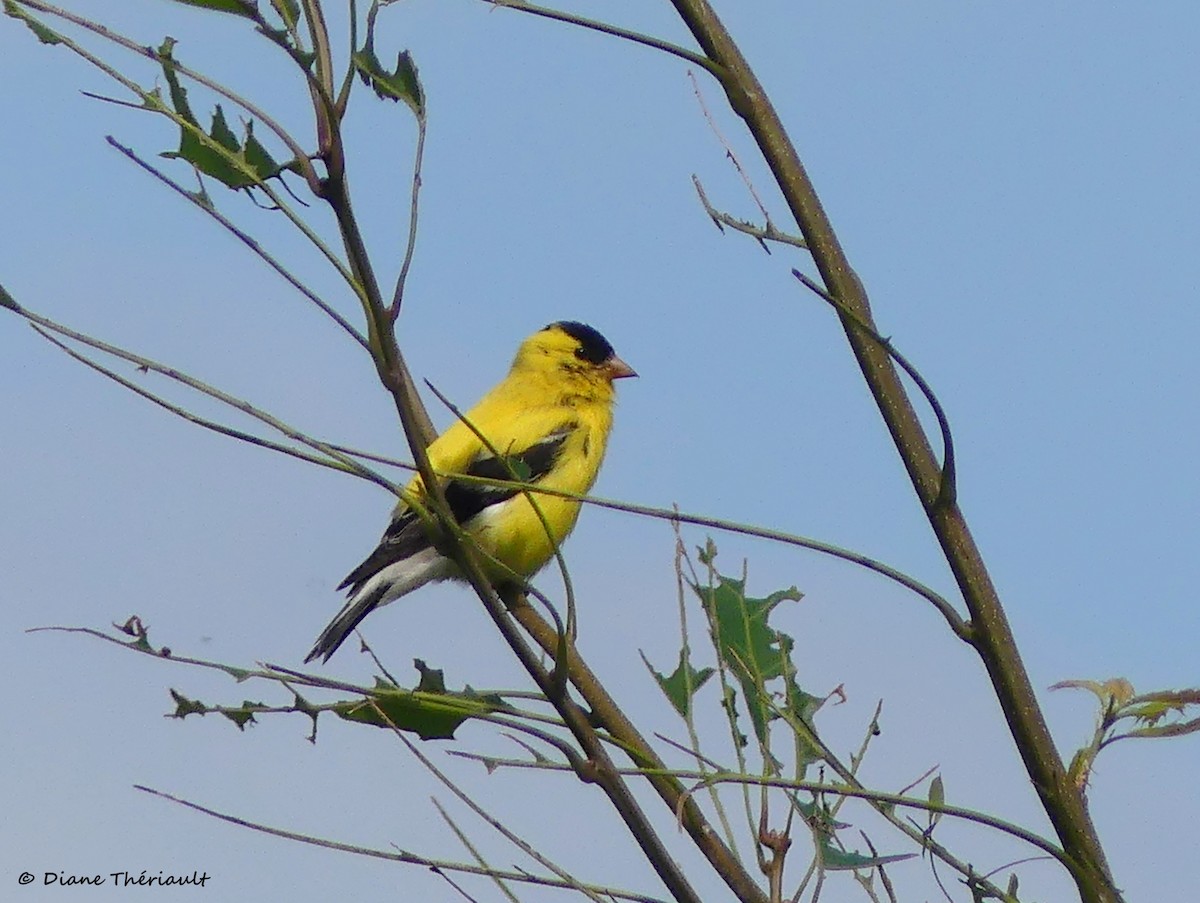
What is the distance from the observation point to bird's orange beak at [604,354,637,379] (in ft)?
23.3

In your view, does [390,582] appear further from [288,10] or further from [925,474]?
[925,474]

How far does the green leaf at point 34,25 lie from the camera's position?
80.6 inches

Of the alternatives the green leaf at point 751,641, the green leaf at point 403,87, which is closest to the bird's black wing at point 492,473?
the green leaf at point 751,641

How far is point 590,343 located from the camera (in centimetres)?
715

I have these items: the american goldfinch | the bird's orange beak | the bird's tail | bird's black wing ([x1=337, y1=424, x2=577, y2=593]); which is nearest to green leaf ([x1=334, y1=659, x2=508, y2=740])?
the american goldfinch

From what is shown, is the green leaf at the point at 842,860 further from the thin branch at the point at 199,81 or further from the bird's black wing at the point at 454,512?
the bird's black wing at the point at 454,512

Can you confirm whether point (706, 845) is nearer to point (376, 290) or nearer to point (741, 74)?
point (376, 290)

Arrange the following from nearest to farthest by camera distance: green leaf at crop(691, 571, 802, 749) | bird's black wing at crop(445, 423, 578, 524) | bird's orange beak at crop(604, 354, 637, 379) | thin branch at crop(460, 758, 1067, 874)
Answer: thin branch at crop(460, 758, 1067, 874) < green leaf at crop(691, 571, 802, 749) < bird's black wing at crop(445, 423, 578, 524) < bird's orange beak at crop(604, 354, 637, 379)

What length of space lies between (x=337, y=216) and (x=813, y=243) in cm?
60

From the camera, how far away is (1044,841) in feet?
5.42

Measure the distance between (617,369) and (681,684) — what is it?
457cm

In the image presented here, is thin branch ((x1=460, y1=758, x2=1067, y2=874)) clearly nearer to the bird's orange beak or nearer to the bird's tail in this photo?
the bird's tail

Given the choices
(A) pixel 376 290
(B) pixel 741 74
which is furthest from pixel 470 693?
(B) pixel 741 74

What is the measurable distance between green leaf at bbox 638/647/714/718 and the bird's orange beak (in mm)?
4443
